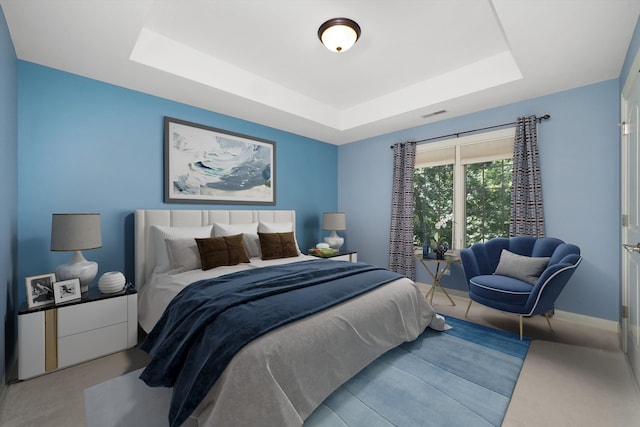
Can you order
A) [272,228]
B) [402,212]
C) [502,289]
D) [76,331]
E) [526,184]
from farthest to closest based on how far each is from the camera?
[402,212] → [272,228] → [526,184] → [502,289] → [76,331]

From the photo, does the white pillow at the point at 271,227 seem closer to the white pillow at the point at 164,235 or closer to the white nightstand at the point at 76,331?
the white pillow at the point at 164,235

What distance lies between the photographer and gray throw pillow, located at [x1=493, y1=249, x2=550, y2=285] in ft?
9.09

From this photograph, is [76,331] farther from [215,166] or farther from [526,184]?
[526,184]

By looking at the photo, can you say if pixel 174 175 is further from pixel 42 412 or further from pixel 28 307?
pixel 42 412

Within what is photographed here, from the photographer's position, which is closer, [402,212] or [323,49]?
[323,49]

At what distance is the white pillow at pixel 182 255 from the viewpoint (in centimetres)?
271

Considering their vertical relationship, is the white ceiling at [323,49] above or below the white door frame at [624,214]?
above

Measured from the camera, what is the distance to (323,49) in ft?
9.30

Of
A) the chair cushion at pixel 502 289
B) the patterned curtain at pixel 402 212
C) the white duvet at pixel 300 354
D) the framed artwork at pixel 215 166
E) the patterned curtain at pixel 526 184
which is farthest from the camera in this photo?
the patterned curtain at pixel 402 212

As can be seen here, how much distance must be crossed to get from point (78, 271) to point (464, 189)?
447 centimetres

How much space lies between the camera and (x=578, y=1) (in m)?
1.87

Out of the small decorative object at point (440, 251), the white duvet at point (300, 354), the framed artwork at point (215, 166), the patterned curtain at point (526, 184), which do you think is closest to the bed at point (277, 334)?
the white duvet at point (300, 354)

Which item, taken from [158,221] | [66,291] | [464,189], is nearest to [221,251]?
[158,221]

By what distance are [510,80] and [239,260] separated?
3.41 m
